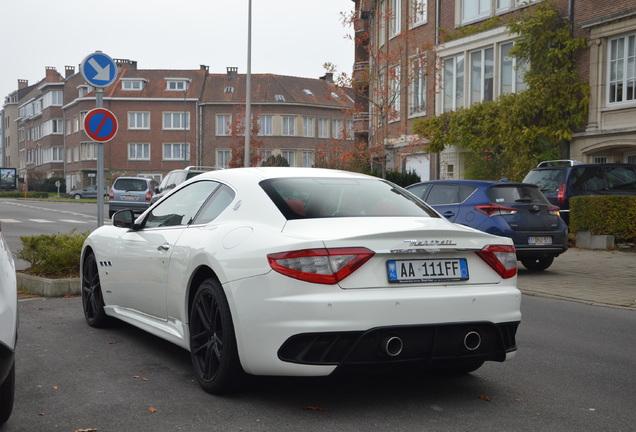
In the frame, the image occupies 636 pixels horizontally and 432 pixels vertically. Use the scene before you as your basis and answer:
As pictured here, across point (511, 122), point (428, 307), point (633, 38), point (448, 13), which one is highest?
point (448, 13)

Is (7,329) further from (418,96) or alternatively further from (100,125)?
(418,96)

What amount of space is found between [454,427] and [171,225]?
2.74m

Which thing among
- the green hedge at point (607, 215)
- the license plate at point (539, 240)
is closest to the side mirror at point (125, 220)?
the license plate at point (539, 240)

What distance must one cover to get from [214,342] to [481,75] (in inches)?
988

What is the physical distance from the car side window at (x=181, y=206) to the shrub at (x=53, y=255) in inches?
154

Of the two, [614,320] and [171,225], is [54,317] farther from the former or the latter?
[614,320]

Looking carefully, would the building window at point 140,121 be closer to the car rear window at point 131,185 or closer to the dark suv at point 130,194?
the dark suv at point 130,194

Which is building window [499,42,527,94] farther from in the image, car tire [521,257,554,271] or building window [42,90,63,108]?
building window [42,90,63,108]

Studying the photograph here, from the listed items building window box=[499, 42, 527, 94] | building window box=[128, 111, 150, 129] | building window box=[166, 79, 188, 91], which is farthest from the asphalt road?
building window box=[166, 79, 188, 91]

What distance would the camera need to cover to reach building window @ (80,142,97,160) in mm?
80656

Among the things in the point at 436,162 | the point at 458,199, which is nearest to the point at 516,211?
the point at 458,199

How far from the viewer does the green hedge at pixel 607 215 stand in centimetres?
1694

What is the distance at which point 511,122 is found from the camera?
82.1 ft

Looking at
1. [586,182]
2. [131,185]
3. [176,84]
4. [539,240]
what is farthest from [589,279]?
[176,84]
